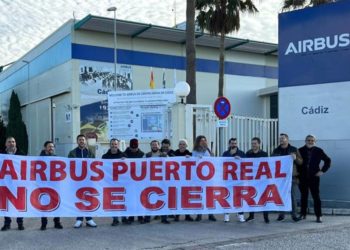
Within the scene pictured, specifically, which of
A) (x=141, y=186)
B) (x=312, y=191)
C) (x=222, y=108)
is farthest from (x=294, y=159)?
(x=141, y=186)

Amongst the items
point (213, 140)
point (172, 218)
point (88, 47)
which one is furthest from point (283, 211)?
point (88, 47)

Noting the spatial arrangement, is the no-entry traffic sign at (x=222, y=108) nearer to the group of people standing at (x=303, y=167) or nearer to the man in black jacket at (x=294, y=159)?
the group of people standing at (x=303, y=167)

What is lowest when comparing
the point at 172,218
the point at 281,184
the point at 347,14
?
the point at 172,218

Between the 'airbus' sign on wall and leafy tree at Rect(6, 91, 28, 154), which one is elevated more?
the 'airbus' sign on wall

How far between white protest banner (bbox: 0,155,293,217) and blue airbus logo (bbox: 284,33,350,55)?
3.19m

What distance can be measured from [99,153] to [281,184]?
2224 cm

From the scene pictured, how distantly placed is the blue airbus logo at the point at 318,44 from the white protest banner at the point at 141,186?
3187 millimetres

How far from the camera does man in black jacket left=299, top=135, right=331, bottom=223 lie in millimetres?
10609

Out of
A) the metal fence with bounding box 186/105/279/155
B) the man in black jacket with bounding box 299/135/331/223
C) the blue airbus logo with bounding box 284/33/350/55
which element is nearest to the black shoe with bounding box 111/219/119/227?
the man in black jacket with bounding box 299/135/331/223

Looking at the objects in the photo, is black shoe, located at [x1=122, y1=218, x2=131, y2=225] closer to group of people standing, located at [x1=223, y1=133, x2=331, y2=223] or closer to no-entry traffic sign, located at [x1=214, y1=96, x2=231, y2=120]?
group of people standing, located at [x1=223, y1=133, x2=331, y2=223]

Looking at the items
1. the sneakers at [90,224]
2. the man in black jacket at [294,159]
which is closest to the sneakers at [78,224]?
the sneakers at [90,224]

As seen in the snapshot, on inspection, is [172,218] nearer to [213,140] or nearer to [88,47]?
[213,140]

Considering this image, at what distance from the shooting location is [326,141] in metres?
12.2

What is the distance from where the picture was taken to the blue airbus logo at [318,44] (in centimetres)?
1201
